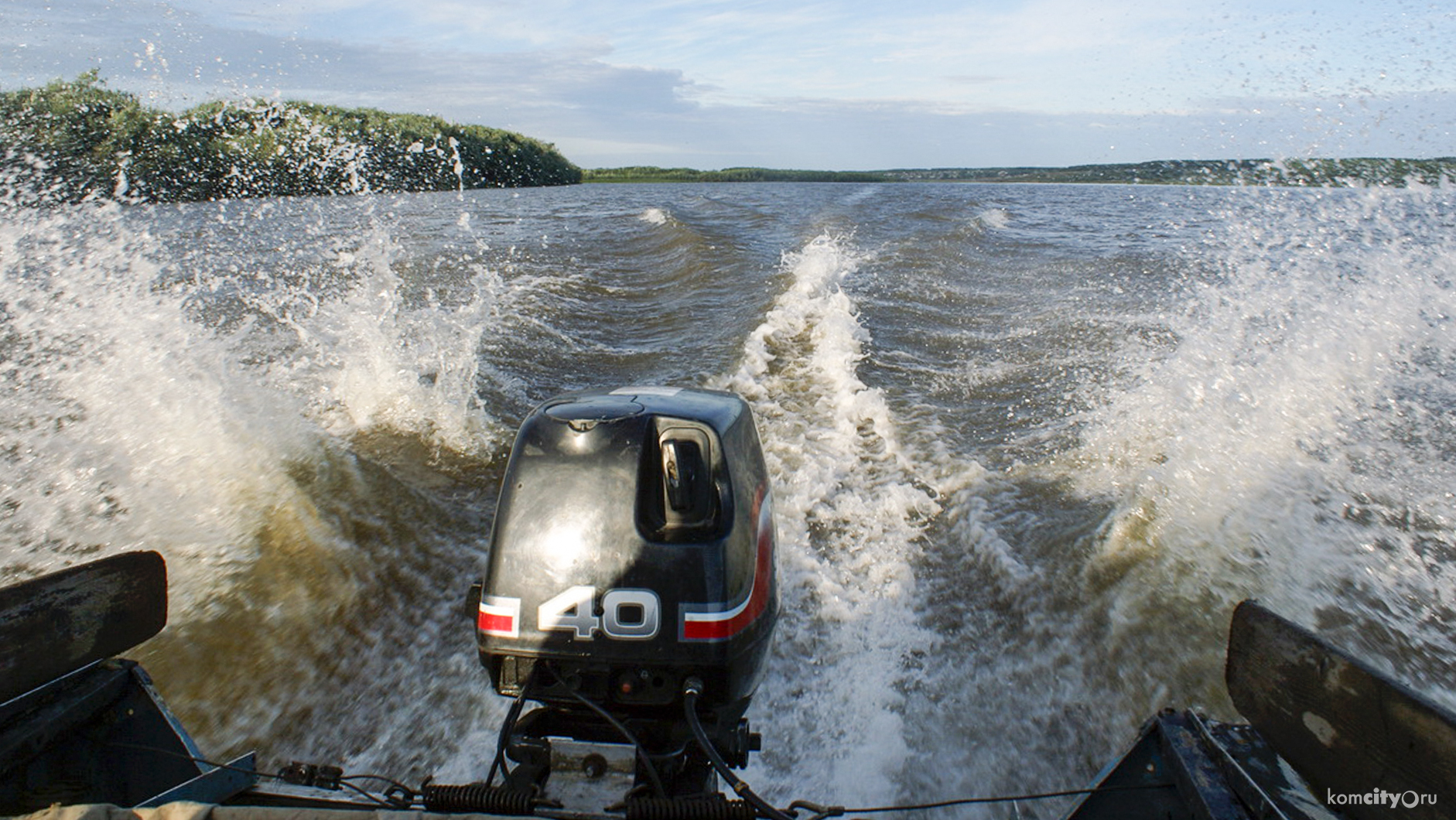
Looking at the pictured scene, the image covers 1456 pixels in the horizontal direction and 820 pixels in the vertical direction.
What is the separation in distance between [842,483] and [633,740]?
3340 mm

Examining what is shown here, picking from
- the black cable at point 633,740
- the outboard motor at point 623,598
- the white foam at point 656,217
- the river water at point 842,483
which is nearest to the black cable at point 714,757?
the outboard motor at point 623,598

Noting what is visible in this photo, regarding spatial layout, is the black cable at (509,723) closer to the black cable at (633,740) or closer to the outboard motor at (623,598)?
the outboard motor at (623,598)

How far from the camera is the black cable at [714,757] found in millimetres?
1979

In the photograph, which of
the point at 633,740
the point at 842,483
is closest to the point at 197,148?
the point at 842,483

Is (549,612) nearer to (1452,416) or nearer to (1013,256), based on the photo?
(1452,416)

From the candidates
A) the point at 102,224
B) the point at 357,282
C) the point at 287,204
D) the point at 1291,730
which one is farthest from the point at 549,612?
the point at 287,204

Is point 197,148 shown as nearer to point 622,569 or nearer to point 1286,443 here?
point 622,569

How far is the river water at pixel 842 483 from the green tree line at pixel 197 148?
25.8ft

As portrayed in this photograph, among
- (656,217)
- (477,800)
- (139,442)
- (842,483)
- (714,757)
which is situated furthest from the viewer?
(656,217)

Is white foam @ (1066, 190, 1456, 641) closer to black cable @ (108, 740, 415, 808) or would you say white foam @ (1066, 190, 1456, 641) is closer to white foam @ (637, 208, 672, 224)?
black cable @ (108, 740, 415, 808)

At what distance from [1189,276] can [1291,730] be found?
10761 mm

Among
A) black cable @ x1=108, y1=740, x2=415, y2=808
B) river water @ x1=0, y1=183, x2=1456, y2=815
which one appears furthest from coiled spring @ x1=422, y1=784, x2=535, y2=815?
river water @ x1=0, y1=183, x2=1456, y2=815

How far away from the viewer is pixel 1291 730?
2305 millimetres

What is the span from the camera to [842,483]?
539cm
